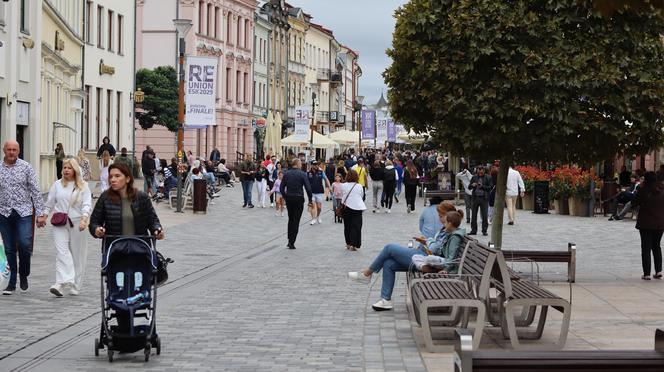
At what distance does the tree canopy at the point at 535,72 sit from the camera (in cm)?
1595

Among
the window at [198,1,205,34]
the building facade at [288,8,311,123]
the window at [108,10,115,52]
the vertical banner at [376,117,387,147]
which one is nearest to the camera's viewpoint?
the window at [108,10,115,52]

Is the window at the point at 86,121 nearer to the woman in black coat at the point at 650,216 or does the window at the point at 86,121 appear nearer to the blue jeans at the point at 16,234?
the woman in black coat at the point at 650,216

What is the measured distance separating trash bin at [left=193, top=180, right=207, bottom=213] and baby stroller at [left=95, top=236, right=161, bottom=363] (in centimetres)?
2522

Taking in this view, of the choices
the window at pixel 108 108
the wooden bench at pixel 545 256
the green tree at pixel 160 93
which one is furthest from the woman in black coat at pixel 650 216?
the green tree at pixel 160 93

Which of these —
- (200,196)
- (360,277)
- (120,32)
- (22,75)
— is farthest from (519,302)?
(120,32)

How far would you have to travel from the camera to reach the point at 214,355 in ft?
34.0

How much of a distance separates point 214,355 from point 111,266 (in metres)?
1.09

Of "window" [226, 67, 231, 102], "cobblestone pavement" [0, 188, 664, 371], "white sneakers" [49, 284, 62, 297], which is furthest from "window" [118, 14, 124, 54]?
"white sneakers" [49, 284, 62, 297]

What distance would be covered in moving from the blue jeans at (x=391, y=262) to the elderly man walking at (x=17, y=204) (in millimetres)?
3872

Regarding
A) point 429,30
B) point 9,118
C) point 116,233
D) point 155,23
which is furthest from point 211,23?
point 116,233

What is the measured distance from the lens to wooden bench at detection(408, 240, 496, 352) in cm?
1045

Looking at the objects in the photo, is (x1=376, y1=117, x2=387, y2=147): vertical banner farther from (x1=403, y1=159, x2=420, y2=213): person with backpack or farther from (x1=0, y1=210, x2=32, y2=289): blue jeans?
(x1=0, y1=210, x2=32, y2=289): blue jeans

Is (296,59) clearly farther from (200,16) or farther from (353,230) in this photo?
(353,230)

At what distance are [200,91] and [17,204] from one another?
62.6ft
